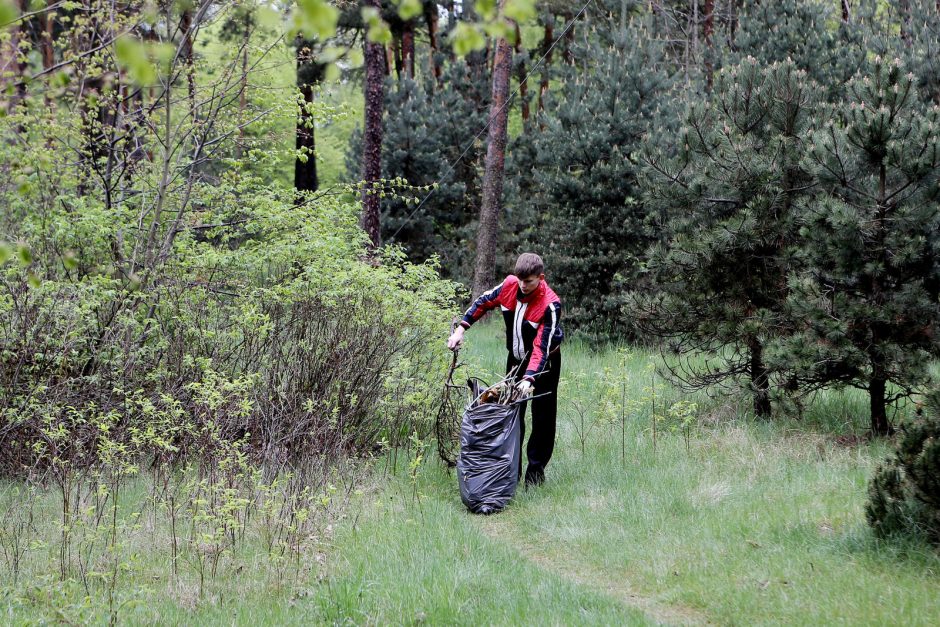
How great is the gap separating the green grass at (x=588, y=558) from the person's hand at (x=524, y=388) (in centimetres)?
89

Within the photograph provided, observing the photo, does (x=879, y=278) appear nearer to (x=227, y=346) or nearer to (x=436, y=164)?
(x=227, y=346)

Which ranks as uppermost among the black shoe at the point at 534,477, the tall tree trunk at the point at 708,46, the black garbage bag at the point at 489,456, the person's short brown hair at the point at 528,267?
the tall tree trunk at the point at 708,46

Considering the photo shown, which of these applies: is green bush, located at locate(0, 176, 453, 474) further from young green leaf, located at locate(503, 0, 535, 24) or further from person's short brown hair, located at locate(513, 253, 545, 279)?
young green leaf, located at locate(503, 0, 535, 24)

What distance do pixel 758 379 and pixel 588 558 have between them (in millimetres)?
3417

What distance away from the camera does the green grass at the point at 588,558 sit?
4.09 m

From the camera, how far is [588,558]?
4.96 m

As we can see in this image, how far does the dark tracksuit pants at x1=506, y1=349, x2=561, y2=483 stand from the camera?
20.8ft

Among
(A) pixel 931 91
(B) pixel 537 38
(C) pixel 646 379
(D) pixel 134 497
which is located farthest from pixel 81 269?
(B) pixel 537 38

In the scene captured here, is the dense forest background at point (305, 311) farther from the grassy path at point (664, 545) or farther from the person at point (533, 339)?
the person at point (533, 339)

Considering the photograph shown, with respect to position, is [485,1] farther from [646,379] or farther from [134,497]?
[646,379]

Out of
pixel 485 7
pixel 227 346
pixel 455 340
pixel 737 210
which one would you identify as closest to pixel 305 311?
pixel 227 346

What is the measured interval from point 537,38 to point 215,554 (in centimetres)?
2303

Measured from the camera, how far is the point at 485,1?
216 cm

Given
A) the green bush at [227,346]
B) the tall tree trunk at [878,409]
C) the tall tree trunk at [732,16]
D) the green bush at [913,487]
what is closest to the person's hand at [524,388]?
the green bush at [227,346]
